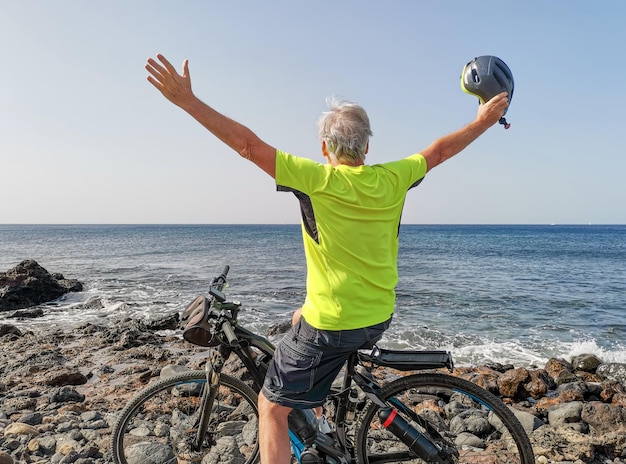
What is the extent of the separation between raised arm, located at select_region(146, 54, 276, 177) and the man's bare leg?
1497 millimetres

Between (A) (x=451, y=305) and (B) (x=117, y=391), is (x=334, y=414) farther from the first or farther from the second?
(A) (x=451, y=305)

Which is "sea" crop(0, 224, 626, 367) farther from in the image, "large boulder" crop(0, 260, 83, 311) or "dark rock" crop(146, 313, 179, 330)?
"dark rock" crop(146, 313, 179, 330)

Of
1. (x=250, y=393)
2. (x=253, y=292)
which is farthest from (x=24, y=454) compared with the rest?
(x=253, y=292)

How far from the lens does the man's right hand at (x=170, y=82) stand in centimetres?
251

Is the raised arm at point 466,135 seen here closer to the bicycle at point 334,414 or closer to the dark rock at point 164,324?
the bicycle at point 334,414

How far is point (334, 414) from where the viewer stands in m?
3.37

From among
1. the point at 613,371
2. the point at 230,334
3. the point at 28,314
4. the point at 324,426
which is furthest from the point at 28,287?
the point at 613,371

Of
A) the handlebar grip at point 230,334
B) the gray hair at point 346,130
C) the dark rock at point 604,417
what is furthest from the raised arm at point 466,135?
the dark rock at point 604,417

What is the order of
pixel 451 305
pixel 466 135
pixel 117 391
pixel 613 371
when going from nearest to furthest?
pixel 466 135, pixel 117 391, pixel 613 371, pixel 451 305

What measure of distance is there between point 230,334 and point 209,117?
61.6 inches

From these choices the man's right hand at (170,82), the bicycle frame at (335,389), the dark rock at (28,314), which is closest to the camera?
the man's right hand at (170,82)

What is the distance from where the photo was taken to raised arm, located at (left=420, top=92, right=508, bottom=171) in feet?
10.5

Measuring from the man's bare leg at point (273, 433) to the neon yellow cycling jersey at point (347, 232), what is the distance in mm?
649

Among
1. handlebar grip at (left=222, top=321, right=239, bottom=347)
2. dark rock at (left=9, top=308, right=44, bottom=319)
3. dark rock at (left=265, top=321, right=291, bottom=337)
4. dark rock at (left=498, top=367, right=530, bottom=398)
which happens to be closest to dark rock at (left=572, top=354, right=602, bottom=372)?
dark rock at (left=498, top=367, right=530, bottom=398)
